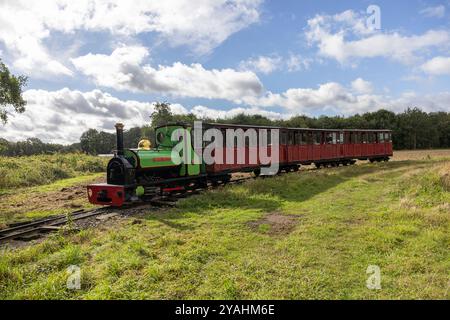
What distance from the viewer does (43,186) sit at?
19469mm

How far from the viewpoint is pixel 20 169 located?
22.0m

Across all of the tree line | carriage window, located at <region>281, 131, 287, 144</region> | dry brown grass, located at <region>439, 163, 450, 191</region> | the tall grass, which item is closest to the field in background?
the tall grass

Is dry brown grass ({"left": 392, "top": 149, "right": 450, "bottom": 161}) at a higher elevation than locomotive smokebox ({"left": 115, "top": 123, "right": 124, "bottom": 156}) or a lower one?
lower

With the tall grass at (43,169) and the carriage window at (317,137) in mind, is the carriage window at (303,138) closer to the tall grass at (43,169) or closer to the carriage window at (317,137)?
the carriage window at (317,137)

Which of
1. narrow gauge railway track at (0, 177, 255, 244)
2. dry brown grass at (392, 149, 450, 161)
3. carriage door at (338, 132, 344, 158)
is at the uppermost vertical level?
carriage door at (338, 132, 344, 158)

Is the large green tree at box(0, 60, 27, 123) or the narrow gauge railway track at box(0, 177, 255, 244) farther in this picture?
the large green tree at box(0, 60, 27, 123)

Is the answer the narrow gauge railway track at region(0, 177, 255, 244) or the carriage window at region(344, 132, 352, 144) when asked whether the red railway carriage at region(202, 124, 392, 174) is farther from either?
the narrow gauge railway track at region(0, 177, 255, 244)

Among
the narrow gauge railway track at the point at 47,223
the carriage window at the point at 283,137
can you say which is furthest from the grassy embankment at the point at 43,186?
the carriage window at the point at 283,137

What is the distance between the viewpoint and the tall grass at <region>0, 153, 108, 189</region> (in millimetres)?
19798

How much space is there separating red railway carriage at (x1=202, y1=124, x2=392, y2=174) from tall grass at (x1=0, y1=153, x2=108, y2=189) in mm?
12848

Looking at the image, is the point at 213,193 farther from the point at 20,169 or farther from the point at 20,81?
the point at 20,81

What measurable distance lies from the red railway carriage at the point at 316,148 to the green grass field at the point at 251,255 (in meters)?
6.71
